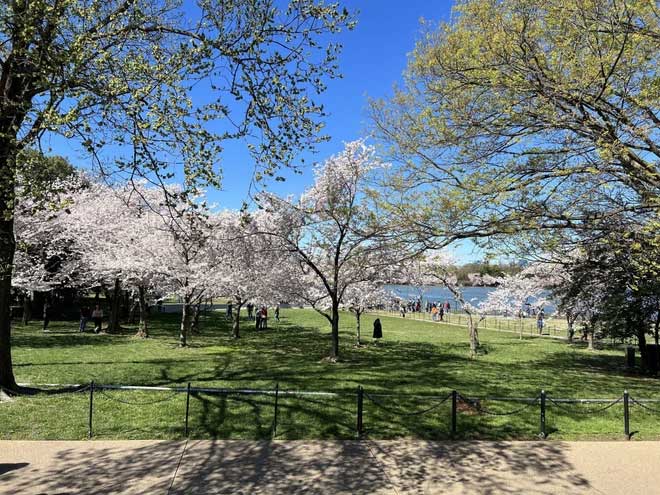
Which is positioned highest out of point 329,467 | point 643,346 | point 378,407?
point 643,346

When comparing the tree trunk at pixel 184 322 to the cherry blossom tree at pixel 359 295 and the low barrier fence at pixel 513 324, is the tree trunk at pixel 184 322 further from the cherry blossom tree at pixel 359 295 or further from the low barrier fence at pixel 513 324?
the low barrier fence at pixel 513 324

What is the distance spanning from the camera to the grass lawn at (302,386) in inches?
338

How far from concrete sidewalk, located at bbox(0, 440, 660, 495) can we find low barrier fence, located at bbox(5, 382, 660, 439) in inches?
27.1

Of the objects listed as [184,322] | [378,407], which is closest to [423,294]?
[184,322]

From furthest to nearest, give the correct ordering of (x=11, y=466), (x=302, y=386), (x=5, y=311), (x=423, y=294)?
1. (x=423, y=294)
2. (x=302, y=386)
3. (x=5, y=311)
4. (x=11, y=466)

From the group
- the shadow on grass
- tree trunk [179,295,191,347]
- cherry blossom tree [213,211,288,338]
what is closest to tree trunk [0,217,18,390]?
the shadow on grass

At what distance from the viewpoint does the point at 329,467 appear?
681 cm

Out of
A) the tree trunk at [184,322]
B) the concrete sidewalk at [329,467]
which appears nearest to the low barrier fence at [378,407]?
the concrete sidewalk at [329,467]

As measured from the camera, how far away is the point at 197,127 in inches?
330

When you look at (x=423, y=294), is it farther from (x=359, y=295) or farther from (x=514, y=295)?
(x=359, y=295)

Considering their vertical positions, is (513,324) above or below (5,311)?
below

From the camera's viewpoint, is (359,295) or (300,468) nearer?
(300,468)

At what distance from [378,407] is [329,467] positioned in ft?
11.3

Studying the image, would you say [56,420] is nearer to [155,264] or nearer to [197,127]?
[197,127]
